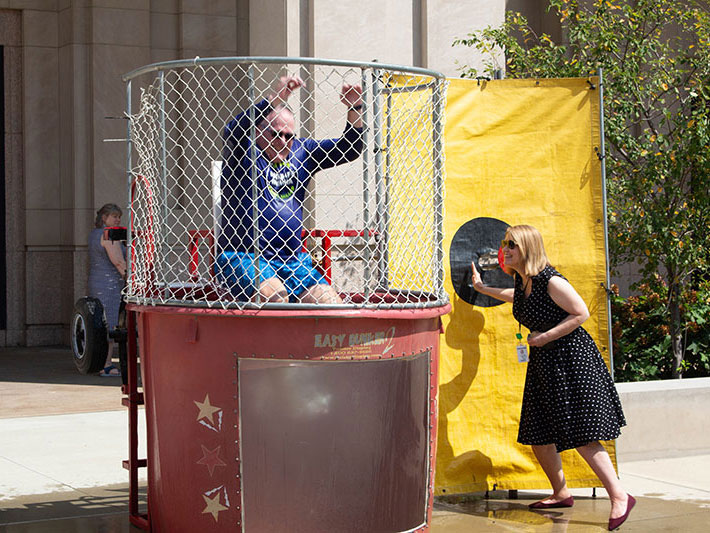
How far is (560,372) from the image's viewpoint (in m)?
6.14

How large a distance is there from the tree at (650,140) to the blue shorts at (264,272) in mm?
4132

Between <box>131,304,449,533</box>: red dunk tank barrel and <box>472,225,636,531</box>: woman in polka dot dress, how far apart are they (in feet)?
4.24

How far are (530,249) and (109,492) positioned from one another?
118 inches

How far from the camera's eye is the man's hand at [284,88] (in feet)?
16.2

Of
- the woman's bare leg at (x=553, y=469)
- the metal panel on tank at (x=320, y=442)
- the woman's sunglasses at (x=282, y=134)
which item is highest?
the woman's sunglasses at (x=282, y=134)

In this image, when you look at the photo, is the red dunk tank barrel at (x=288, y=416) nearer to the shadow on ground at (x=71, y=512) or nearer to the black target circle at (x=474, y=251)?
the shadow on ground at (x=71, y=512)

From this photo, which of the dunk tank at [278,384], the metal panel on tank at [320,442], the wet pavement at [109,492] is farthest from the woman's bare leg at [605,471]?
the metal panel on tank at [320,442]

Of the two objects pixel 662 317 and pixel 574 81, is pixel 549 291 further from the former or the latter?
pixel 662 317

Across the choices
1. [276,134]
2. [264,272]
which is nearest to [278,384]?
[264,272]

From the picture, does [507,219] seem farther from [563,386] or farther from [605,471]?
[605,471]

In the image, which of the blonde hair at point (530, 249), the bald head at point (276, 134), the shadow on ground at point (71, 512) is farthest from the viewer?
the blonde hair at point (530, 249)

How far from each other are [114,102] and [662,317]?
7478 mm

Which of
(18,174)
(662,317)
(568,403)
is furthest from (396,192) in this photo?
(18,174)

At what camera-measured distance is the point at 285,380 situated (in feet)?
15.7
